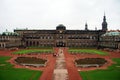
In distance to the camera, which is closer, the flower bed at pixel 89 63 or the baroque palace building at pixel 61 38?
the flower bed at pixel 89 63

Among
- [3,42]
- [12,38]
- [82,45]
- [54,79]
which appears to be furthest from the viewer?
[82,45]

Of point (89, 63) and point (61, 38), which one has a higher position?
point (61, 38)

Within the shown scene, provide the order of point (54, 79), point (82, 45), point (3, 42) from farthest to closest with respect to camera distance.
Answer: point (82, 45)
point (3, 42)
point (54, 79)

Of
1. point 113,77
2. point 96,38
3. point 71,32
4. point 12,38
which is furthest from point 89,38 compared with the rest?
point 113,77

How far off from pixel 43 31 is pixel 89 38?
30383 mm

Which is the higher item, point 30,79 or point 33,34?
point 33,34

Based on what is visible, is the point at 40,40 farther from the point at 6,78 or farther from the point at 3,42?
the point at 6,78

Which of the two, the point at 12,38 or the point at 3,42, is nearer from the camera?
the point at 3,42

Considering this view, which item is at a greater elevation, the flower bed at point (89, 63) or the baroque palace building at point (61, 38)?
the baroque palace building at point (61, 38)

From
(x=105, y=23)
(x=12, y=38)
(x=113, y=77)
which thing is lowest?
(x=113, y=77)

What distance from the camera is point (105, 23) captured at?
12888 cm

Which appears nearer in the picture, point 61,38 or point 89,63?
point 89,63

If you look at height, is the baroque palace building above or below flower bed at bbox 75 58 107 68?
above

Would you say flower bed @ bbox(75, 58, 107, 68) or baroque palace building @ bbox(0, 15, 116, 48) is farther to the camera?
baroque palace building @ bbox(0, 15, 116, 48)
